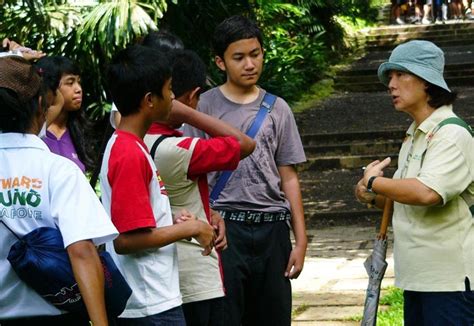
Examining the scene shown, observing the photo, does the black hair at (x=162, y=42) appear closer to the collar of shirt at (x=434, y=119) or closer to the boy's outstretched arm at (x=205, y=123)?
the boy's outstretched arm at (x=205, y=123)

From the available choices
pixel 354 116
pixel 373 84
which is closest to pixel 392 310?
pixel 354 116

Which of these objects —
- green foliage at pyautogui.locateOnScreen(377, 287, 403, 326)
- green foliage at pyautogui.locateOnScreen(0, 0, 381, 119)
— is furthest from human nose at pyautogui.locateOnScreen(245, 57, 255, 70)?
green foliage at pyautogui.locateOnScreen(0, 0, 381, 119)

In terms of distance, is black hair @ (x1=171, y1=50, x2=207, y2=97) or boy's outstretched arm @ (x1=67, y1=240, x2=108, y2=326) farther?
black hair @ (x1=171, y1=50, x2=207, y2=97)

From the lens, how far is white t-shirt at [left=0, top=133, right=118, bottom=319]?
3293 mm

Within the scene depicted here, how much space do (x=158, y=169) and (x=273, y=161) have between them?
2.87 feet

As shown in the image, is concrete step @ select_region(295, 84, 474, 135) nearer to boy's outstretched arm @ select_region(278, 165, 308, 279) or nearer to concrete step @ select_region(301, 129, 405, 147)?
concrete step @ select_region(301, 129, 405, 147)

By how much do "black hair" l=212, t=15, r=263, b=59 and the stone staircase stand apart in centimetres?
626

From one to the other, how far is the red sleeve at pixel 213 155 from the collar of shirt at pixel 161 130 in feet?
0.47

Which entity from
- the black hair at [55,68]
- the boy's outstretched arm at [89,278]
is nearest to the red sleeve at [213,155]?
the boy's outstretched arm at [89,278]

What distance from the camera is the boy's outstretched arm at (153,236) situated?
3.65 metres

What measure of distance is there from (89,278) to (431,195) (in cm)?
160

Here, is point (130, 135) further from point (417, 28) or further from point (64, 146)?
point (417, 28)

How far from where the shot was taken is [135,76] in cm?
376

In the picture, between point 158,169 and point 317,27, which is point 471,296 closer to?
point 158,169
